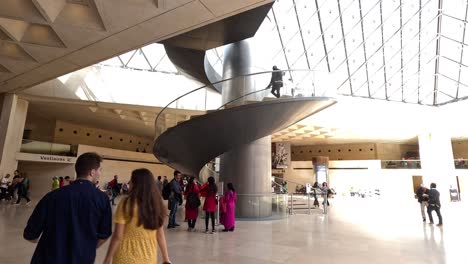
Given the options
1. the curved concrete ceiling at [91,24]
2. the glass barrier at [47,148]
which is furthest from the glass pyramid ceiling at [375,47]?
the curved concrete ceiling at [91,24]

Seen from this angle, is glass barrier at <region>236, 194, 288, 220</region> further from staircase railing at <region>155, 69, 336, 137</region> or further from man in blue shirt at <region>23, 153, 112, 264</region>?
man in blue shirt at <region>23, 153, 112, 264</region>

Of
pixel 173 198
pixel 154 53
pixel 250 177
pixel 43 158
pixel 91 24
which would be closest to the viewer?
pixel 91 24

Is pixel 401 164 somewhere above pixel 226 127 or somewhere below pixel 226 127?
above

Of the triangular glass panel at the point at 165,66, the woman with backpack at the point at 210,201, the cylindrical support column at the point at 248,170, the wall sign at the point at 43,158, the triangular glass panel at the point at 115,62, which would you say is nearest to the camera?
the woman with backpack at the point at 210,201

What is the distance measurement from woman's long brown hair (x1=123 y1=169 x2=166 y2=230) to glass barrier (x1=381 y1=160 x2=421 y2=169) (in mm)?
35847

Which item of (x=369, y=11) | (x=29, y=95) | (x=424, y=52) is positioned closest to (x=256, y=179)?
(x=29, y=95)

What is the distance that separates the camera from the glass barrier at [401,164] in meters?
31.5

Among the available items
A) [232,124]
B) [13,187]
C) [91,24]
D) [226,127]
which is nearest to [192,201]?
[226,127]

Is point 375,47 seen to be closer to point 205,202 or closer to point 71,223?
point 205,202

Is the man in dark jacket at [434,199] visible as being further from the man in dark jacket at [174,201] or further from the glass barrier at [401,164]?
the glass barrier at [401,164]

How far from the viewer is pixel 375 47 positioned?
24.6 meters

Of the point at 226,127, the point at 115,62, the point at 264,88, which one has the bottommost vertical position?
the point at 226,127

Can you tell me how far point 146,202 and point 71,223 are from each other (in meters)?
0.56

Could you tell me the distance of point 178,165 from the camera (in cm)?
1242
